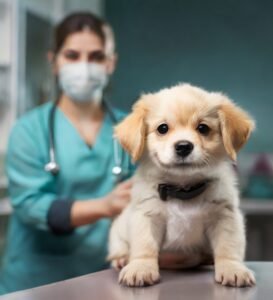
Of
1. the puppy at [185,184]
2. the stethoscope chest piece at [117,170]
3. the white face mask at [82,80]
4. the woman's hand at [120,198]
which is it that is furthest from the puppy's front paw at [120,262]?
the white face mask at [82,80]

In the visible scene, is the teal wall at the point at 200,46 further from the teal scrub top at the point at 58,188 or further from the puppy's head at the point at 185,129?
the puppy's head at the point at 185,129

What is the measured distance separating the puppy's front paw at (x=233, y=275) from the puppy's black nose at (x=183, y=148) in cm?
18

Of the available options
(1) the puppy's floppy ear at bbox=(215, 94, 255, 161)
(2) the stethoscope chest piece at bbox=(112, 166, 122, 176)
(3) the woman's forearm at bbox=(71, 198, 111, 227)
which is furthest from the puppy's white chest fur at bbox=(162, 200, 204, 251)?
(2) the stethoscope chest piece at bbox=(112, 166, 122, 176)

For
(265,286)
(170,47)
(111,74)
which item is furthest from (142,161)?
(170,47)

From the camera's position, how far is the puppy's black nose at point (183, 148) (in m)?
0.83

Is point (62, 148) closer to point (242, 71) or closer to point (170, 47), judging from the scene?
point (170, 47)

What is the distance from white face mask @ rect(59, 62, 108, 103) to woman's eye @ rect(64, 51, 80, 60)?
0.02 meters

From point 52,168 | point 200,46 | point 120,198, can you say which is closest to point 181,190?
point 120,198

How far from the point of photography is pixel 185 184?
925 millimetres

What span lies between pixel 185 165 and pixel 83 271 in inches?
24.8

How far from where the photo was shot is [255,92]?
1.70 meters

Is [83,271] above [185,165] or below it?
below

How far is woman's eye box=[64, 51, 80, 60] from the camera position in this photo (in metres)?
1.46

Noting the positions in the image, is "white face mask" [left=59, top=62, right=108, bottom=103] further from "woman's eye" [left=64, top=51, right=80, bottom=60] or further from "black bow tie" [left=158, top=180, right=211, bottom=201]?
"black bow tie" [left=158, top=180, right=211, bottom=201]
